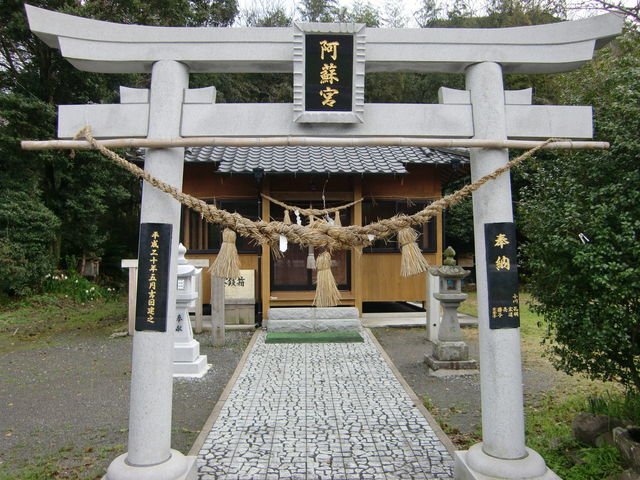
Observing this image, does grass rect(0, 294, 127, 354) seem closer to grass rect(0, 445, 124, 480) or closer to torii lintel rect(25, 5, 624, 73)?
grass rect(0, 445, 124, 480)

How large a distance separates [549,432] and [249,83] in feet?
60.6

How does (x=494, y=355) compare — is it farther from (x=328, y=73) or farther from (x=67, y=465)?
(x=67, y=465)

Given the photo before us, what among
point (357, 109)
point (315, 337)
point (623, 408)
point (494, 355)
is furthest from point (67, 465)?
point (315, 337)

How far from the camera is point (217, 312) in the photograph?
9359 mm

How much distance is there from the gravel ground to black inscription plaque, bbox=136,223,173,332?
1694mm

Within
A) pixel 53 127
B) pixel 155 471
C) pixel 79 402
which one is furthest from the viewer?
pixel 53 127

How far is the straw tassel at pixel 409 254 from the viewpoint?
3871 millimetres

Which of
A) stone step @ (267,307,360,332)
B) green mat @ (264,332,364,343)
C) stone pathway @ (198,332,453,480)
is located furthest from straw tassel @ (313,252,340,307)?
stone step @ (267,307,360,332)

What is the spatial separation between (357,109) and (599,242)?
7.54 feet

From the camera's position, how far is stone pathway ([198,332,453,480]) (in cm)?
430

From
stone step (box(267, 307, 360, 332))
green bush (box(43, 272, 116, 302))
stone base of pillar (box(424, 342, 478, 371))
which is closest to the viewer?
stone base of pillar (box(424, 342, 478, 371))

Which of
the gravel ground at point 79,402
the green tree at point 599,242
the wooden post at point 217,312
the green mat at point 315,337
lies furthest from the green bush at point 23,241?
the green tree at point 599,242

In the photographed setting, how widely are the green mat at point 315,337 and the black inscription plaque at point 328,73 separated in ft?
22.2

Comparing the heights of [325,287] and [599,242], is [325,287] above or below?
below
